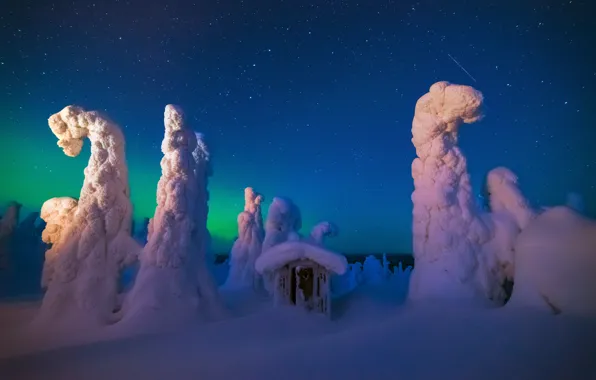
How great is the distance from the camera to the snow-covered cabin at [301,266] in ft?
44.5

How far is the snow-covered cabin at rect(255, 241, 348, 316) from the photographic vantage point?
13562 mm

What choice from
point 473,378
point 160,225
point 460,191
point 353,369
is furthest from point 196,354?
point 460,191

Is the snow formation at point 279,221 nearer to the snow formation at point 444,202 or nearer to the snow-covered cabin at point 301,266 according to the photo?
the snow-covered cabin at point 301,266

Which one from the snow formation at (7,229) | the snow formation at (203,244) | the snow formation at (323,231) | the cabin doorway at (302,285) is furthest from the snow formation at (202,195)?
the snow formation at (7,229)

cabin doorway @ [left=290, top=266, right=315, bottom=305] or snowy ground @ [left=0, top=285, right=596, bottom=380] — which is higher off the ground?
cabin doorway @ [left=290, top=266, right=315, bottom=305]

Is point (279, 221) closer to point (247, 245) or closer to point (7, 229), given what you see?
point (247, 245)

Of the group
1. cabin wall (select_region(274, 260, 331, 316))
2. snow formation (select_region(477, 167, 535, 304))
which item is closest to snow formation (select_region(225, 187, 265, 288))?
cabin wall (select_region(274, 260, 331, 316))

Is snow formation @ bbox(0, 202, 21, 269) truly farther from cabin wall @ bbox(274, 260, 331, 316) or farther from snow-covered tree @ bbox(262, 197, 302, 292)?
cabin wall @ bbox(274, 260, 331, 316)

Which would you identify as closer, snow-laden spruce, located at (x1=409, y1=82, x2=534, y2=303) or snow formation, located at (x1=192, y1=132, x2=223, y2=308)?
snow-laden spruce, located at (x1=409, y1=82, x2=534, y2=303)

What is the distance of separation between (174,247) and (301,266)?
15.8ft

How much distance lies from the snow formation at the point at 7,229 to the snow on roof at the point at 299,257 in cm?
1902

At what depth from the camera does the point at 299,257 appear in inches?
549

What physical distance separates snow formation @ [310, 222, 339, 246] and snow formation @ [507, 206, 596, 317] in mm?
12217

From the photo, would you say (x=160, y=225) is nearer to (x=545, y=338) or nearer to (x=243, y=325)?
(x=243, y=325)
